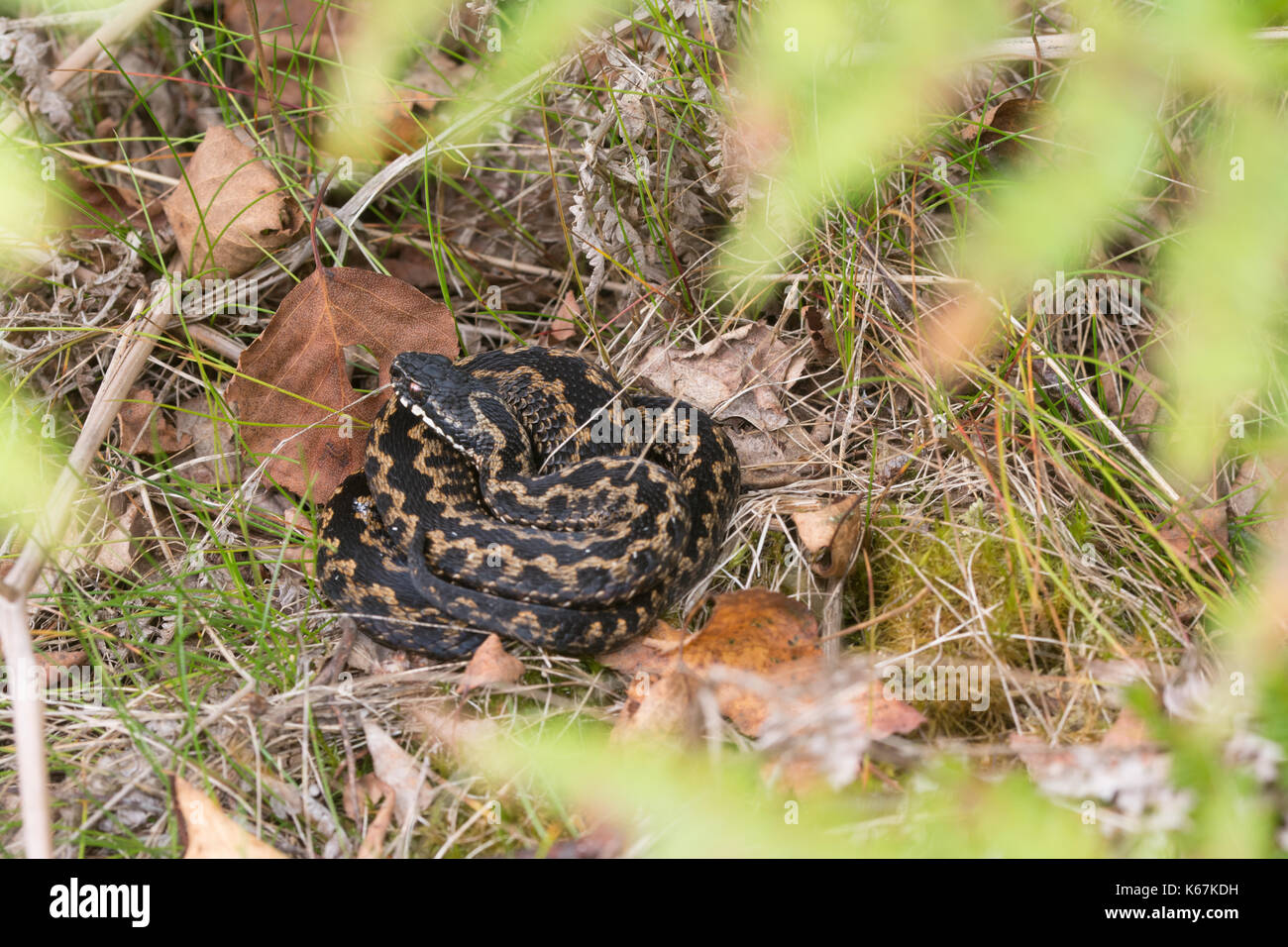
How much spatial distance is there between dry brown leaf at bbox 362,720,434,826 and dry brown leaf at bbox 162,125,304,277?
322 centimetres

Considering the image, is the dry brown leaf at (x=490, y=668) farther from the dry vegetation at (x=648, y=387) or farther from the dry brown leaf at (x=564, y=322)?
the dry brown leaf at (x=564, y=322)

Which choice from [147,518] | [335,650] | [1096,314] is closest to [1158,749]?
[1096,314]

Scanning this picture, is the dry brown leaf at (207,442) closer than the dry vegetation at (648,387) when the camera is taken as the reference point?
No

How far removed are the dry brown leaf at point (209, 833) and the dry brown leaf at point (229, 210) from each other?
11.1 ft

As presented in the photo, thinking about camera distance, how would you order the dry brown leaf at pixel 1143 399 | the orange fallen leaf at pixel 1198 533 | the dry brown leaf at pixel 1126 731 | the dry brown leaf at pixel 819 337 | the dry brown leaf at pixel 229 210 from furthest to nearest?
the dry brown leaf at pixel 229 210 → the dry brown leaf at pixel 819 337 → the dry brown leaf at pixel 1143 399 → the orange fallen leaf at pixel 1198 533 → the dry brown leaf at pixel 1126 731

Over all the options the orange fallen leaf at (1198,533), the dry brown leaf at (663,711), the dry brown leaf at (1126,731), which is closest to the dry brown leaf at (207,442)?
the dry brown leaf at (663,711)

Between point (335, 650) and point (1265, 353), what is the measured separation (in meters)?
4.72

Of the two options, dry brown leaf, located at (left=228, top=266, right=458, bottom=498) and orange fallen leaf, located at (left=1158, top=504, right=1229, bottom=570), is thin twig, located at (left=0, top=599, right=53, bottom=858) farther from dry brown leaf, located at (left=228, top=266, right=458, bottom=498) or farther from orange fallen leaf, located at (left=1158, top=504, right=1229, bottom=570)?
orange fallen leaf, located at (left=1158, top=504, right=1229, bottom=570)

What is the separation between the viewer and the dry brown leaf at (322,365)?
540cm

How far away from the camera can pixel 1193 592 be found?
4.21 meters

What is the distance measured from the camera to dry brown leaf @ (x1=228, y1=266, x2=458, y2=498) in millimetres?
5402

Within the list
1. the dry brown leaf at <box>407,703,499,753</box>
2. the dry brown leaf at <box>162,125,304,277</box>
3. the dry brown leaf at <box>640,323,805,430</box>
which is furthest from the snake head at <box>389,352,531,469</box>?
the dry brown leaf at <box>407,703,499,753</box>

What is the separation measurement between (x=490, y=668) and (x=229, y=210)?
139 inches

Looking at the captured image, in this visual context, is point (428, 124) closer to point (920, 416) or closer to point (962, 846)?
point (920, 416)
